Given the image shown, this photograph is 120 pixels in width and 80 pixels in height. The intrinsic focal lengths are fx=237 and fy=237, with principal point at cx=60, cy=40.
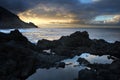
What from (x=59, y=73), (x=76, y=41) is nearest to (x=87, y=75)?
(x=59, y=73)

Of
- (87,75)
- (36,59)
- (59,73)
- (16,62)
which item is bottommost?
(59,73)

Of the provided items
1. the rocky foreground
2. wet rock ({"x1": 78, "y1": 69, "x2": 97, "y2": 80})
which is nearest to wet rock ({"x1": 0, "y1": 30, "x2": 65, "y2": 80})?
the rocky foreground

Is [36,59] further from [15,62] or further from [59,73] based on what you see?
[15,62]

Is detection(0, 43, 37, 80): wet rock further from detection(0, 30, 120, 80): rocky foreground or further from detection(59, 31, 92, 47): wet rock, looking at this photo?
detection(59, 31, 92, 47): wet rock

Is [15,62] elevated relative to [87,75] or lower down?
elevated

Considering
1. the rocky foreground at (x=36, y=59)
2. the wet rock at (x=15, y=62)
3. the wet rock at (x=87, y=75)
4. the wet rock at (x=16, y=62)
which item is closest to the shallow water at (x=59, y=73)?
the rocky foreground at (x=36, y=59)

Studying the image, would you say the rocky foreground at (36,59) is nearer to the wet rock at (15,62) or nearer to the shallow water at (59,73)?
the wet rock at (15,62)

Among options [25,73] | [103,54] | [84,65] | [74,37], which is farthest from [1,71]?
[74,37]

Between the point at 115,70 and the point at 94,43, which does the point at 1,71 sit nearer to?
the point at 115,70

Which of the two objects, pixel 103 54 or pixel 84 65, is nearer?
pixel 84 65

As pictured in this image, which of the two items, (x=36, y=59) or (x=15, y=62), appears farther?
(x=36, y=59)

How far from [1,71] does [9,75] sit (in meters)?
2.05

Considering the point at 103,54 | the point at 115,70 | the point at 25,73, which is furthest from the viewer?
the point at 103,54

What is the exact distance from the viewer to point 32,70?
58531 mm
